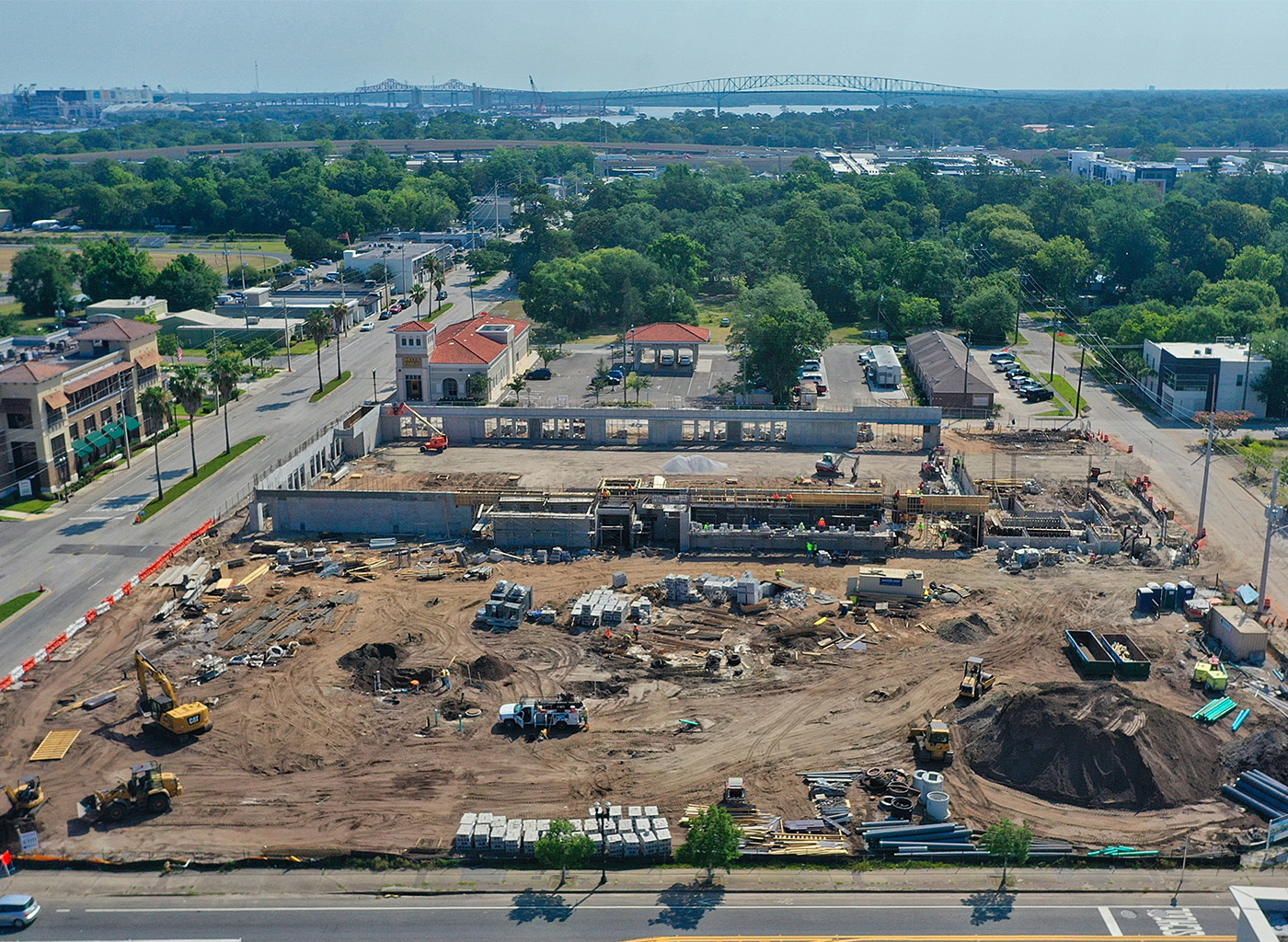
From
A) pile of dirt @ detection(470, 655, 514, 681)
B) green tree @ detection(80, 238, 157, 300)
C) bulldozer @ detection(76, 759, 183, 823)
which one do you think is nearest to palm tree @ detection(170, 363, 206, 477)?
pile of dirt @ detection(470, 655, 514, 681)

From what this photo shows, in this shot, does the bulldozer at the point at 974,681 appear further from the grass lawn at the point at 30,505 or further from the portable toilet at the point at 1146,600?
the grass lawn at the point at 30,505

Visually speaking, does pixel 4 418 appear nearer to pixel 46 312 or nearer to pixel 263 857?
pixel 263 857

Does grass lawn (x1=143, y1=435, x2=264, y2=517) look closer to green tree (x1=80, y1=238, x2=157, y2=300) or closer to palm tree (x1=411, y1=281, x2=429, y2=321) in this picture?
palm tree (x1=411, y1=281, x2=429, y2=321)

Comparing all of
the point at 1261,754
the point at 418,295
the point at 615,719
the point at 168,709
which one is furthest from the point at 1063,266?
the point at 168,709

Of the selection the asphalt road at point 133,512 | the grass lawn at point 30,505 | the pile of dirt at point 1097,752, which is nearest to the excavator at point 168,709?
the asphalt road at point 133,512

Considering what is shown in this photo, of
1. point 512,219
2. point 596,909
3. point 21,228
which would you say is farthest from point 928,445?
point 21,228

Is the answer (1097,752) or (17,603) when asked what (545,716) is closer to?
(1097,752)
